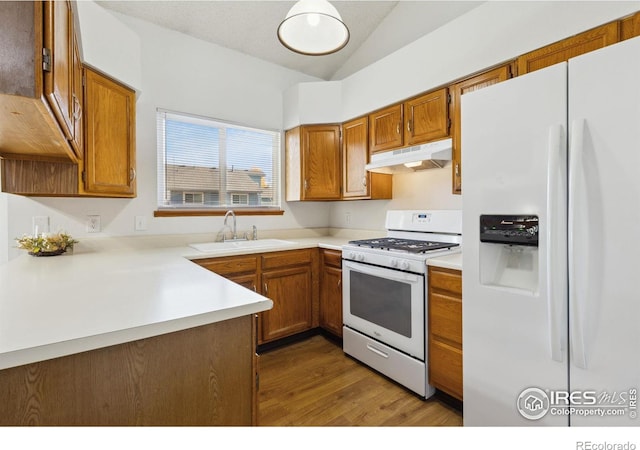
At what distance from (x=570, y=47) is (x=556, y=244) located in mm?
1116

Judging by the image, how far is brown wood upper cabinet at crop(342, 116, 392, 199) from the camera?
8.91 feet

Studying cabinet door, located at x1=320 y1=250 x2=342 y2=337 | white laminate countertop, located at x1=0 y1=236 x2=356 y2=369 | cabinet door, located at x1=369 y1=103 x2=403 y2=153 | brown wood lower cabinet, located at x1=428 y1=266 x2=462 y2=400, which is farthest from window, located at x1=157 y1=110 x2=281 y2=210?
brown wood lower cabinet, located at x1=428 y1=266 x2=462 y2=400

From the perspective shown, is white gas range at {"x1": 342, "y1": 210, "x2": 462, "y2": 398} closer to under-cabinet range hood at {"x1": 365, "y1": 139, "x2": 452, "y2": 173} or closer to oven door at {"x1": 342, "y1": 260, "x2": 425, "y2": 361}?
oven door at {"x1": 342, "y1": 260, "x2": 425, "y2": 361}

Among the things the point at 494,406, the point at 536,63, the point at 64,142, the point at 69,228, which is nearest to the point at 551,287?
the point at 494,406

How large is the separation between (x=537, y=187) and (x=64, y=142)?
6.67ft

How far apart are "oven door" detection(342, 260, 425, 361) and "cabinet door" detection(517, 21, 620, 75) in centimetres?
135

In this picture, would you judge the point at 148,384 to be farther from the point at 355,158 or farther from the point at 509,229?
the point at 355,158

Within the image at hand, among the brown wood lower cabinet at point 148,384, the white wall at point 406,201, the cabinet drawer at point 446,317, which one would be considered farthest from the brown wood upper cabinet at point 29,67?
the white wall at point 406,201

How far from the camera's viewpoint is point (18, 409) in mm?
685

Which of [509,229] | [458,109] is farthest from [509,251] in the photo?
[458,109]

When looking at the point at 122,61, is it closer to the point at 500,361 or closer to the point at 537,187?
the point at 537,187

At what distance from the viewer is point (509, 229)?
1320mm

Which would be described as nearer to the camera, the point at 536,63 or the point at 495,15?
the point at 536,63

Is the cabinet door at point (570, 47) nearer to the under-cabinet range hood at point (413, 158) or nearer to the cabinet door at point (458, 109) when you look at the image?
the cabinet door at point (458, 109)
